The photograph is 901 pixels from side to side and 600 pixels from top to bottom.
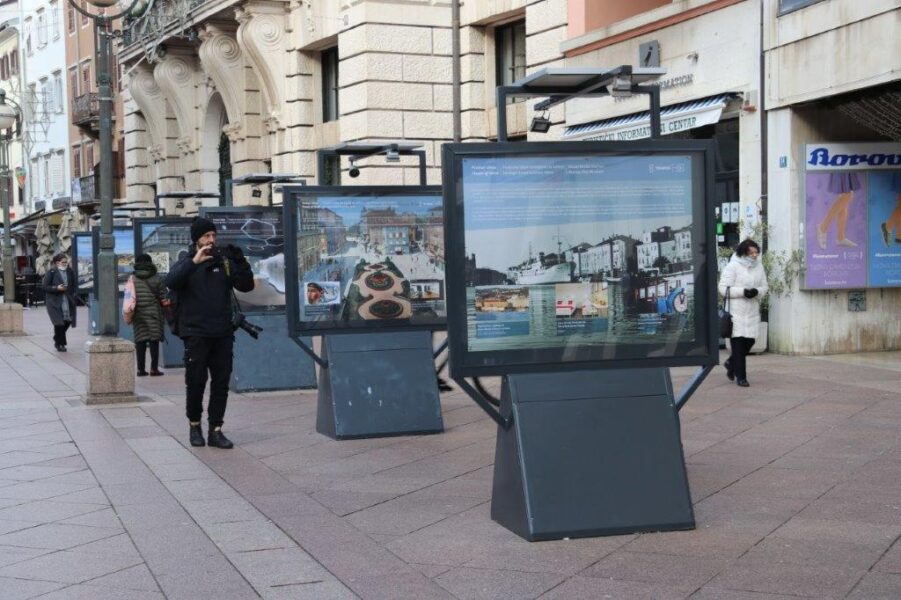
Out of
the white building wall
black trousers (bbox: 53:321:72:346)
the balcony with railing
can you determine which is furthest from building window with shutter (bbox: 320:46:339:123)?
the white building wall

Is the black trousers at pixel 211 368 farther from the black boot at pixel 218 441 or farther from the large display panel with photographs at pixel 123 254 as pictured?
the large display panel with photographs at pixel 123 254

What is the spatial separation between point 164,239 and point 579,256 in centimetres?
1283

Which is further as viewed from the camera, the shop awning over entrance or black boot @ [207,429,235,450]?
the shop awning over entrance

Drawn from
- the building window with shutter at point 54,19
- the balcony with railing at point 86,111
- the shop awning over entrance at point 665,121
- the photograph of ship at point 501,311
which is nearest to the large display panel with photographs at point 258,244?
the shop awning over entrance at point 665,121

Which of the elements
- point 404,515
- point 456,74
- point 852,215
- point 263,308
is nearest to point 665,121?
point 852,215

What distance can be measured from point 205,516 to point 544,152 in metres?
2.89

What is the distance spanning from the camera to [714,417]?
442 inches

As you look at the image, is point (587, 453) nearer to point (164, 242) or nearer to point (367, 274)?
point (367, 274)

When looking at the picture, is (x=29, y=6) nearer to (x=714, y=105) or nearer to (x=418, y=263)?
(x=714, y=105)

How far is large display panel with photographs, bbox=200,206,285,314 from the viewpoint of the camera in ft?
49.2

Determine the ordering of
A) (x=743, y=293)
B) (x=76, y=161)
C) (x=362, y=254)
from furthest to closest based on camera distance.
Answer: (x=76, y=161) < (x=743, y=293) < (x=362, y=254)

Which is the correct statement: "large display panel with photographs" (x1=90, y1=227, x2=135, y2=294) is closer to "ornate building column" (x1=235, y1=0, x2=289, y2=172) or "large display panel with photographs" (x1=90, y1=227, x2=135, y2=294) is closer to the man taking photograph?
"ornate building column" (x1=235, y1=0, x2=289, y2=172)

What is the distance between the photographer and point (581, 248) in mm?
6941

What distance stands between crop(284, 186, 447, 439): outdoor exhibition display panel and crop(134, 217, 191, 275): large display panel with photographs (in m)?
7.77
